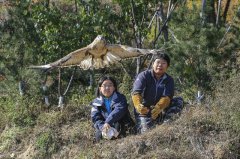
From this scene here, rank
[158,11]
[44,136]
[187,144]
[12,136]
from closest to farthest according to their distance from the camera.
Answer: [187,144], [44,136], [12,136], [158,11]

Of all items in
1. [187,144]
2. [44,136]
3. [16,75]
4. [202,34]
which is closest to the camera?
[187,144]

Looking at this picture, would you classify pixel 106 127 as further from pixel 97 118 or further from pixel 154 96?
pixel 154 96

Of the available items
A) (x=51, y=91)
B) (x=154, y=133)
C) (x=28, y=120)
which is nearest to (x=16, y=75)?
(x=51, y=91)

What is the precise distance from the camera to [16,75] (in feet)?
36.0

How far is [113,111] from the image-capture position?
6883mm

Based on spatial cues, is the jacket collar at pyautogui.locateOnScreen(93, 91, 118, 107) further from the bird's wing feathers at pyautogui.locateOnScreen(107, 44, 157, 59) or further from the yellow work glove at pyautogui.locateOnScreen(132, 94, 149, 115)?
the bird's wing feathers at pyautogui.locateOnScreen(107, 44, 157, 59)

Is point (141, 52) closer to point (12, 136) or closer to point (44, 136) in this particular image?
point (44, 136)

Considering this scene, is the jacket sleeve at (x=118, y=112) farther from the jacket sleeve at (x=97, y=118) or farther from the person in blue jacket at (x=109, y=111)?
the jacket sleeve at (x=97, y=118)

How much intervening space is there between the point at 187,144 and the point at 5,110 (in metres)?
5.04

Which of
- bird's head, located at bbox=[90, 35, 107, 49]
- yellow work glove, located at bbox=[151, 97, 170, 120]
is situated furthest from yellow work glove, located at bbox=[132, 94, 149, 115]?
bird's head, located at bbox=[90, 35, 107, 49]

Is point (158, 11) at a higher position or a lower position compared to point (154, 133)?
higher

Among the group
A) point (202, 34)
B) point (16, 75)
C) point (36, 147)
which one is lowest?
point (36, 147)

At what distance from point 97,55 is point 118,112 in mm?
1859

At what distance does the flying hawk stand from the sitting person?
1.07 m
